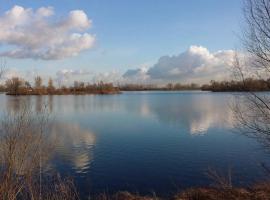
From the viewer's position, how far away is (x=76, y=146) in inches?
736

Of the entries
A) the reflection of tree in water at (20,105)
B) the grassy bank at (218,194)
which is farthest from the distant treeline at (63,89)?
the grassy bank at (218,194)

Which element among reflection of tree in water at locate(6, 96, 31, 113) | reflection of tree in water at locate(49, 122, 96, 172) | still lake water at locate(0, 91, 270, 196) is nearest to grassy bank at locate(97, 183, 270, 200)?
still lake water at locate(0, 91, 270, 196)

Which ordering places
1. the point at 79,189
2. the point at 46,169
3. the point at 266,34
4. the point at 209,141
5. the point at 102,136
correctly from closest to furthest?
the point at 266,34 < the point at 79,189 < the point at 46,169 < the point at 209,141 < the point at 102,136

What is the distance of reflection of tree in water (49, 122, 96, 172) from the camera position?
50.3 ft

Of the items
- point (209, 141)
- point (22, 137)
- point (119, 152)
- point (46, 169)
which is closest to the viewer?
point (22, 137)

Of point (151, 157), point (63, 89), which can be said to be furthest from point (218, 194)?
point (63, 89)

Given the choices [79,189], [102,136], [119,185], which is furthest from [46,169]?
[102,136]

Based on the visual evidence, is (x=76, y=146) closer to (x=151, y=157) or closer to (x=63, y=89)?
(x=151, y=157)

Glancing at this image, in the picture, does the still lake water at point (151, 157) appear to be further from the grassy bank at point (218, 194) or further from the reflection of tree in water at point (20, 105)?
the grassy bank at point (218, 194)

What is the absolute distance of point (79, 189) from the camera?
11820 mm

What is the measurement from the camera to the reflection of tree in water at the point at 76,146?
1533 centimetres

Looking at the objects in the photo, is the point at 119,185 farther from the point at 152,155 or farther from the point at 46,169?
the point at 152,155

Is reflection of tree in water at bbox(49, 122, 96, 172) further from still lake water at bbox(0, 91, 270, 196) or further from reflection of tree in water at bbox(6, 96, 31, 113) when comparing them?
reflection of tree in water at bbox(6, 96, 31, 113)

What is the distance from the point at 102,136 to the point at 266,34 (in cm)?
1451
